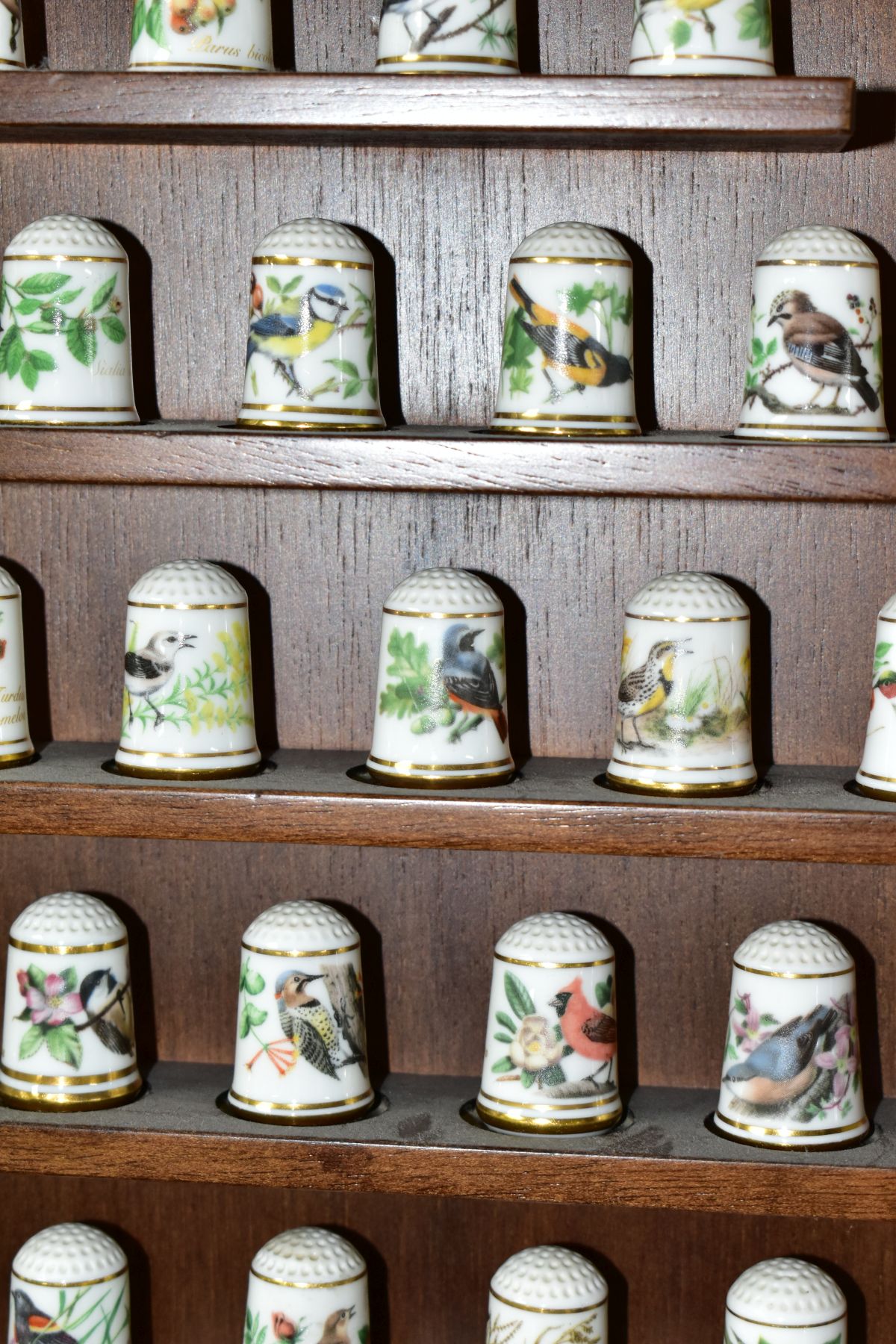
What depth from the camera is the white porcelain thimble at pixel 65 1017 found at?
1.01 meters

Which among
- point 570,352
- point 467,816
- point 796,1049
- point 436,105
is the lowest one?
point 796,1049

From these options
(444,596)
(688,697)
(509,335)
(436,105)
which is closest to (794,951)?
(688,697)

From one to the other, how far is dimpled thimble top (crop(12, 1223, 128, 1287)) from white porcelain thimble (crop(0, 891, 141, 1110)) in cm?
9

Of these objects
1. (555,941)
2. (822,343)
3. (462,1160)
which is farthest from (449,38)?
(462,1160)

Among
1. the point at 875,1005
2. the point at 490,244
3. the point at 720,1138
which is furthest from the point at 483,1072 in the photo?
the point at 490,244

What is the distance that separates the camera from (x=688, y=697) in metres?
0.96

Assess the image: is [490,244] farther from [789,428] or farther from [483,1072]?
[483,1072]

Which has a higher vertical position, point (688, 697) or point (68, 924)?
point (688, 697)

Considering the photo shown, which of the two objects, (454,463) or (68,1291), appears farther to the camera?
(68,1291)

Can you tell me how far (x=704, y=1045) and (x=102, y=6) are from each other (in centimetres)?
73

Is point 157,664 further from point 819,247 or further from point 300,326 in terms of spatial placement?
point 819,247

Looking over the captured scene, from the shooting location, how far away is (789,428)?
95 cm

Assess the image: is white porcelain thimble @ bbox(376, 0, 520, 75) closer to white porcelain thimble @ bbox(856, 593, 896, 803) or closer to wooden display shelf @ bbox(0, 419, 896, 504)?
wooden display shelf @ bbox(0, 419, 896, 504)

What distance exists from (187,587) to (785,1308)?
535mm
